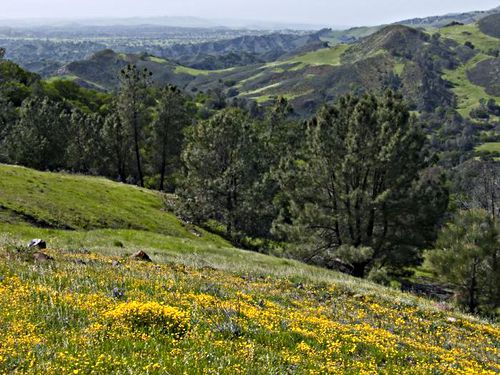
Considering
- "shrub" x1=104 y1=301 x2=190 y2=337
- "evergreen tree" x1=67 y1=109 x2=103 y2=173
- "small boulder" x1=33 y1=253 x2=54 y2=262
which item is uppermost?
"shrub" x1=104 y1=301 x2=190 y2=337

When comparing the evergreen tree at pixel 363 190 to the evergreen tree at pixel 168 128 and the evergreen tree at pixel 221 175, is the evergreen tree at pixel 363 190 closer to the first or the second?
the evergreen tree at pixel 221 175

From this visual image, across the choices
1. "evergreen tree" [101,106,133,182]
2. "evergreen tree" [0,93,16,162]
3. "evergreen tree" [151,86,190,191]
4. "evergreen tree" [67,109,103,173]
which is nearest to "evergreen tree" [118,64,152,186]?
"evergreen tree" [101,106,133,182]

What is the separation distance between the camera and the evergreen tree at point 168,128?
84375mm

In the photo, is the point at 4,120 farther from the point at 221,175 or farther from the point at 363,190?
the point at 363,190

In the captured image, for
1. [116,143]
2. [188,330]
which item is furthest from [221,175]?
[188,330]

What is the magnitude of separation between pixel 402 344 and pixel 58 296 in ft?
28.0

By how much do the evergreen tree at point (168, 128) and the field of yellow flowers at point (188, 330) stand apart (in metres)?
69.8

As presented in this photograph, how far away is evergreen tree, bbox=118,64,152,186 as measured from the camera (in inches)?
3083

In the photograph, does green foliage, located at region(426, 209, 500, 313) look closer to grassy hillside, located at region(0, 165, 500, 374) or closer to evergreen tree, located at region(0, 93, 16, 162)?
grassy hillside, located at region(0, 165, 500, 374)

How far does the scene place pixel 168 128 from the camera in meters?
86.1

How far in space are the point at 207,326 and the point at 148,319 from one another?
135cm

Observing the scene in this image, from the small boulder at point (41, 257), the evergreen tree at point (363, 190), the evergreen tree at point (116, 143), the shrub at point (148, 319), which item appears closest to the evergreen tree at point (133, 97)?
the evergreen tree at point (116, 143)

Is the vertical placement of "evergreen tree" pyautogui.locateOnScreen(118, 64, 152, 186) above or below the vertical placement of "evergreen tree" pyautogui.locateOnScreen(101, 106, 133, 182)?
above

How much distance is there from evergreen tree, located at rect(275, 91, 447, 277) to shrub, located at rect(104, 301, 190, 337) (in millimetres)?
31785
